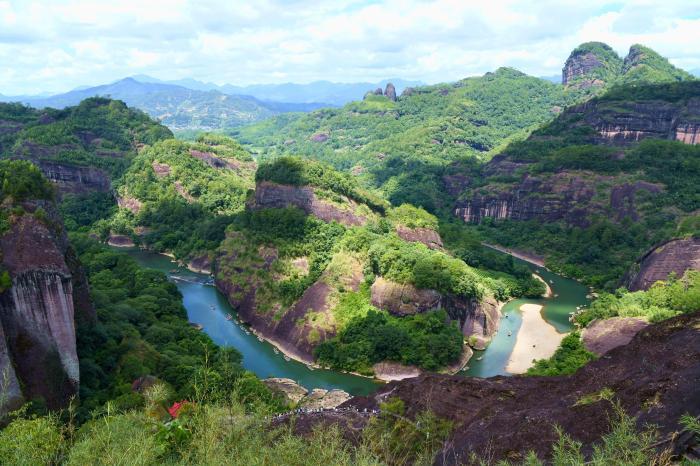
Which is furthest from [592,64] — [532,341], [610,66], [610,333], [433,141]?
[610,333]

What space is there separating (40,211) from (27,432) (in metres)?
20.0

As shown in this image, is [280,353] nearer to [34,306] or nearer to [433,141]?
[34,306]

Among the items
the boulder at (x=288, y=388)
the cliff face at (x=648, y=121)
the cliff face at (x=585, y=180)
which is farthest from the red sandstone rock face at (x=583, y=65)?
the boulder at (x=288, y=388)

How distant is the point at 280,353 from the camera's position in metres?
48.6

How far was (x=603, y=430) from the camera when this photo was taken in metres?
15.3

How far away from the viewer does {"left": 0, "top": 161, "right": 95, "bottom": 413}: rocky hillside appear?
26.5m

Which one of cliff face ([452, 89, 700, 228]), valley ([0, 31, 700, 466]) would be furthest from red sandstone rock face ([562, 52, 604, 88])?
cliff face ([452, 89, 700, 228])

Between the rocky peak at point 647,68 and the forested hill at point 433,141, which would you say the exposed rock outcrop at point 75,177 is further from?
the rocky peak at point 647,68

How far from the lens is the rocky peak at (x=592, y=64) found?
185m

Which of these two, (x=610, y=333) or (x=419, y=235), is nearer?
(x=610, y=333)

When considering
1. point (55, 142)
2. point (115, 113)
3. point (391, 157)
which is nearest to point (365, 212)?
point (55, 142)

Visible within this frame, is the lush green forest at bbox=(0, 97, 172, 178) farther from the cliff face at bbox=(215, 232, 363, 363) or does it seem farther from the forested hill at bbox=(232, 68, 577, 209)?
the forested hill at bbox=(232, 68, 577, 209)

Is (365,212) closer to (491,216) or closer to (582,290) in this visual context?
(582,290)

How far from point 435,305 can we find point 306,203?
25.2 m
